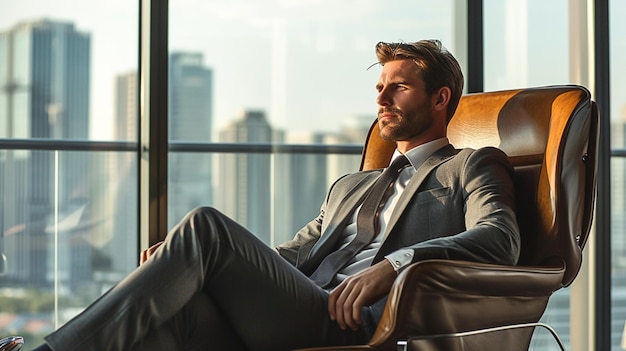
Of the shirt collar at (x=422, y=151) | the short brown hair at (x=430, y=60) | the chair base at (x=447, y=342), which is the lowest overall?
the chair base at (x=447, y=342)

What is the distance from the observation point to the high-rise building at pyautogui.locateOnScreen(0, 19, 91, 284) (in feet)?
11.4

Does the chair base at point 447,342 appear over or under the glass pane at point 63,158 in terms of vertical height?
under

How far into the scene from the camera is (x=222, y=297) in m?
1.87

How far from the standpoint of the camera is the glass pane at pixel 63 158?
3486 millimetres

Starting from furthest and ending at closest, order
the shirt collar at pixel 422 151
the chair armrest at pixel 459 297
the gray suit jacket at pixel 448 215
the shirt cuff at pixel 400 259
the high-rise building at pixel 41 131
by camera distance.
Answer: the high-rise building at pixel 41 131
the shirt collar at pixel 422 151
the gray suit jacket at pixel 448 215
the shirt cuff at pixel 400 259
the chair armrest at pixel 459 297

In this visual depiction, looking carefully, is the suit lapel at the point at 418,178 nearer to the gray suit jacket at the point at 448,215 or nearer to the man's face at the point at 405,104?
the gray suit jacket at the point at 448,215

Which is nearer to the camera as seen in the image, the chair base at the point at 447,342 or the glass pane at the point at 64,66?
the chair base at the point at 447,342

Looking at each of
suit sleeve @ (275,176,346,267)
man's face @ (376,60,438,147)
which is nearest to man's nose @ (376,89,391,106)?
man's face @ (376,60,438,147)

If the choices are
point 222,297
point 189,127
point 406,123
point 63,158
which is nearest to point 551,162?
point 406,123

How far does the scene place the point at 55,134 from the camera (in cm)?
351

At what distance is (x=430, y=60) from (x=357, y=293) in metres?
0.92

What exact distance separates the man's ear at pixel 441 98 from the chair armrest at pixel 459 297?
24.7 inches

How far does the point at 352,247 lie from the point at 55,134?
5.39ft

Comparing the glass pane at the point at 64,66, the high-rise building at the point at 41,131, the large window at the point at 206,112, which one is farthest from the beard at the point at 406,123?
the high-rise building at the point at 41,131
